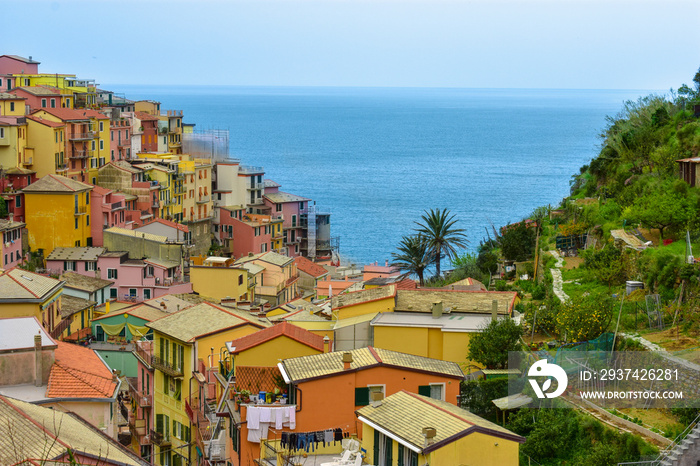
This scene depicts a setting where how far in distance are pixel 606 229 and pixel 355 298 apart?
12.6 meters

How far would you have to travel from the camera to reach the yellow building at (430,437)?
14977mm

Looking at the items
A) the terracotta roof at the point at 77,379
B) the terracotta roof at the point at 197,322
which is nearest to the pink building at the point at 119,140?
the terracotta roof at the point at 197,322

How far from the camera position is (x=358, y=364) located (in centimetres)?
1927

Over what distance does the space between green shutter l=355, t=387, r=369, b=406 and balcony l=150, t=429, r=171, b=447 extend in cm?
944

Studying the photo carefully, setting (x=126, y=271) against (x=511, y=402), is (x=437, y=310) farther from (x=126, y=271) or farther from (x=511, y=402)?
(x=126, y=271)

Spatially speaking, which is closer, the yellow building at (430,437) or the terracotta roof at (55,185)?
the yellow building at (430,437)

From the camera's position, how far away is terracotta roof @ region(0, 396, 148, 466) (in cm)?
1294

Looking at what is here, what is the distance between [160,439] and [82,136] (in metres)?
42.0

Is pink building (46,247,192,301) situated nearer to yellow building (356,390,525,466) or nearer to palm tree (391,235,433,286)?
palm tree (391,235,433,286)

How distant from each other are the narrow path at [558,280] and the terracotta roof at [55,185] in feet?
97.4

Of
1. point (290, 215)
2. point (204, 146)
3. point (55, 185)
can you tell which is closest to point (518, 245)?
point (55, 185)

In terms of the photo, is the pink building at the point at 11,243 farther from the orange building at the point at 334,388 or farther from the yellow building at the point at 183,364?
the orange building at the point at 334,388

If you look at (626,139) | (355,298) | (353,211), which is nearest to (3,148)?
(626,139)

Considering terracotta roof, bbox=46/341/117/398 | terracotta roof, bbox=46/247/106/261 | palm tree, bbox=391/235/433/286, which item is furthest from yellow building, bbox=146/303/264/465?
terracotta roof, bbox=46/247/106/261
